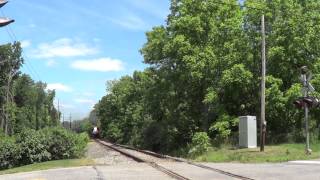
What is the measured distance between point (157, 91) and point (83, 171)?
33943 millimetres

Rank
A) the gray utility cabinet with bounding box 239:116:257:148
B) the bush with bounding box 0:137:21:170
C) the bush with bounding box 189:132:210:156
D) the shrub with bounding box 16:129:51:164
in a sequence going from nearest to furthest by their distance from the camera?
the shrub with bounding box 16:129:51:164
the gray utility cabinet with bounding box 239:116:257:148
the bush with bounding box 0:137:21:170
the bush with bounding box 189:132:210:156

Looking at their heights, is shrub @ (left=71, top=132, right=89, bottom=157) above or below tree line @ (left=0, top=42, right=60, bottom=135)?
below

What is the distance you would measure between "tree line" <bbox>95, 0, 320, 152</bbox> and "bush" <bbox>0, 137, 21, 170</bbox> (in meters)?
16.3

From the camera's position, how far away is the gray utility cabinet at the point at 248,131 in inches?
1540

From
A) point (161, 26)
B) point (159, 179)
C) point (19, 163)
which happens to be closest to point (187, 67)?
point (161, 26)

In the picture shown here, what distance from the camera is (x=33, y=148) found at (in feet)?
128

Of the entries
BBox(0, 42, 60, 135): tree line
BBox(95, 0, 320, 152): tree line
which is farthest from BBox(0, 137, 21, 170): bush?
BBox(0, 42, 60, 135): tree line

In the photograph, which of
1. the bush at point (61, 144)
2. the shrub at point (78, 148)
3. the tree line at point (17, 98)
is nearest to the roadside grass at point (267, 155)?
the shrub at point (78, 148)

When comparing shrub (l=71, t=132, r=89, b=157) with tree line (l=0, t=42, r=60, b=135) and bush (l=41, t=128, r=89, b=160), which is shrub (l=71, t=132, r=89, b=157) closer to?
bush (l=41, t=128, r=89, b=160)

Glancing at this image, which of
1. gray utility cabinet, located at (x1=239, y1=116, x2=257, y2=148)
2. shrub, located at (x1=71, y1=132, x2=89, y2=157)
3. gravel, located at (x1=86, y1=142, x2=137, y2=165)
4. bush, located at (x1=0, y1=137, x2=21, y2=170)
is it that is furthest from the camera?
Answer: shrub, located at (x1=71, y1=132, x2=89, y2=157)

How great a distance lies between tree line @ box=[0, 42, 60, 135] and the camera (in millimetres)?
109000

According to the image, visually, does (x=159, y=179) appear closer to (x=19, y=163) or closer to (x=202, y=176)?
(x=202, y=176)

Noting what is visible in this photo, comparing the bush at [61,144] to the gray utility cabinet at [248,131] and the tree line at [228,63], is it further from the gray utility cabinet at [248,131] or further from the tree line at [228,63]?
the tree line at [228,63]

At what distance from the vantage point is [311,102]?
32.8 m
